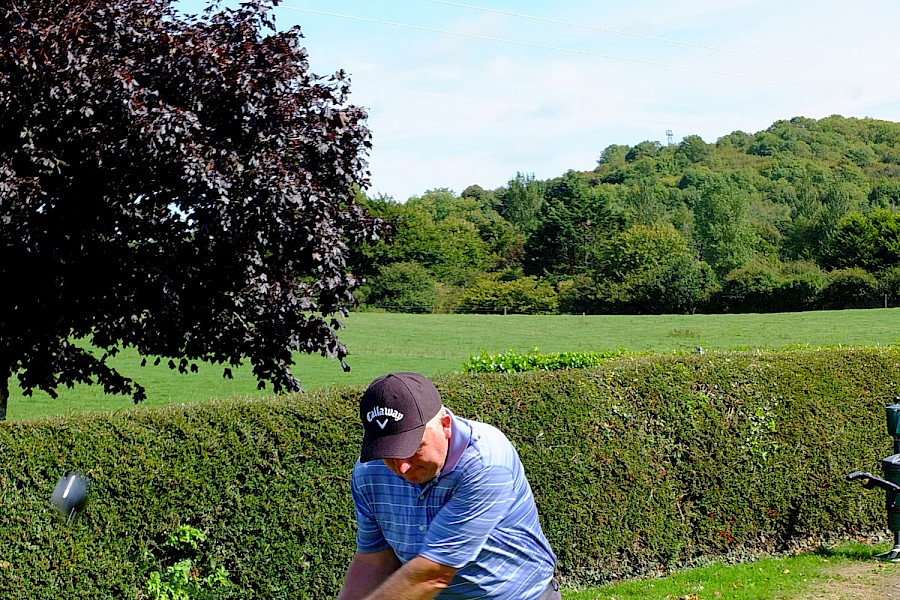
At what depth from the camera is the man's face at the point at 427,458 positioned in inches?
103

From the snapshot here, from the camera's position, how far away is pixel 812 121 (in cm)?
11431

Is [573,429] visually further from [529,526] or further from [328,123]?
[529,526]

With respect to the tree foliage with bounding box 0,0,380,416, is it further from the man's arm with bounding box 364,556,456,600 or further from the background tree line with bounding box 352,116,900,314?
the background tree line with bounding box 352,116,900,314

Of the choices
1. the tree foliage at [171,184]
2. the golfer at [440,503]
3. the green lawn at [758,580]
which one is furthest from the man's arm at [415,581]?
the tree foliage at [171,184]

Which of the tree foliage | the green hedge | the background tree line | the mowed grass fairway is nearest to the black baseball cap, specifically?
the green hedge

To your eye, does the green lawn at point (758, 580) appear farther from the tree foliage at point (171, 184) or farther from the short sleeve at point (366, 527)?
the short sleeve at point (366, 527)

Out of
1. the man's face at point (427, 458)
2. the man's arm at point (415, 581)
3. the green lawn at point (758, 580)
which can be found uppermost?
the man's face at point (427, 458)

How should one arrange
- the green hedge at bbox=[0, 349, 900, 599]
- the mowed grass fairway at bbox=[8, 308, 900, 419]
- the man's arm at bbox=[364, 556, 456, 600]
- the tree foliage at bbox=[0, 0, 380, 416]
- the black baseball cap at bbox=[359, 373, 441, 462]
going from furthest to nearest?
the mowed grass fairway at bbox=[8, 308, 900, 419]
the tree foliage at bbox=[0, 0, 380, 416]
the green hedge at bbox=[0, 349, 900, 599]
the man's arm at bbox=[364, 556, 456, 600]
the black baseball cap at bbox=[359, 373, 441, 462]

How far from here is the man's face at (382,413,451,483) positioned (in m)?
2.62

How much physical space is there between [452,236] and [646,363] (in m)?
69.1

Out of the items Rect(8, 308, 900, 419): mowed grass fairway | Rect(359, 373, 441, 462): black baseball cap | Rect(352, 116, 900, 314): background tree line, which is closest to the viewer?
Rect(359, 373, 441, 462): black baseball cap

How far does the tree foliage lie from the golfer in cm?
523

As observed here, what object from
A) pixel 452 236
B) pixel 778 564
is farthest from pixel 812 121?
pixel 778 564

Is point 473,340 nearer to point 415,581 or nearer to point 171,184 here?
point 171,184
